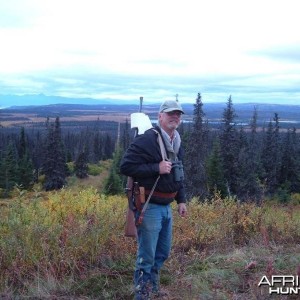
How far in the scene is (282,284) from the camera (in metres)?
4.46

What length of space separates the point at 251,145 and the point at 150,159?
52642mm

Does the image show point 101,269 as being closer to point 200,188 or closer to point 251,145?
point 200,188

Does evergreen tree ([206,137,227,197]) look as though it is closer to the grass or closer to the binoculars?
the grass

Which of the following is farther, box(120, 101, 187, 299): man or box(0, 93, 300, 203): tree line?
box(0, 93, 300, 203): tree line

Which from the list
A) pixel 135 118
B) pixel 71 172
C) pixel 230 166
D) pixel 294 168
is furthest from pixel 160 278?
pixel 71 172

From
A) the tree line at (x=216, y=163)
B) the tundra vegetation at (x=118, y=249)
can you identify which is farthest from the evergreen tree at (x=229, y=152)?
the tundra vegetation at (x=118, y=249)

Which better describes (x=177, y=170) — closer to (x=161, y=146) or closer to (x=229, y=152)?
(x=161, y=146)

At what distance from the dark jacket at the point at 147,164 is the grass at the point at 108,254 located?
1.10 metres

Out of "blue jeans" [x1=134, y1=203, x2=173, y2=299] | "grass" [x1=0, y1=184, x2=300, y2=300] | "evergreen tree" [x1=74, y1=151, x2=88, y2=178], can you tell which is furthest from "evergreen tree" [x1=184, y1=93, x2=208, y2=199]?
A: "blue jeans" [x1=134, y1=203, x2=173, y2=299]

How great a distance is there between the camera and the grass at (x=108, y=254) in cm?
475

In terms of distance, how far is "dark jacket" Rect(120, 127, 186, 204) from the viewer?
14.3ft

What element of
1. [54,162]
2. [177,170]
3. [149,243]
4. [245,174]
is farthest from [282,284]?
[54,162]

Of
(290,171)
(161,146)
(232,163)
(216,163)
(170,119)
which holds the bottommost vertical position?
(290,171)

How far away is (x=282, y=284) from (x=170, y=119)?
6.50ft
